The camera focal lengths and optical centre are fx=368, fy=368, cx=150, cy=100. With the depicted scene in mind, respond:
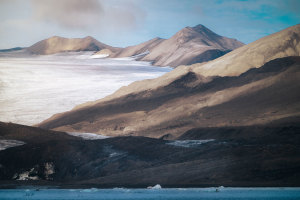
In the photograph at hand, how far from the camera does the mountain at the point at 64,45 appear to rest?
15950cm

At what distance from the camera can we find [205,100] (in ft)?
115

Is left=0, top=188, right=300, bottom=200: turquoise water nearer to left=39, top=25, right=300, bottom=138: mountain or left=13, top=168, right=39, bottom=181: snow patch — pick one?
left=13, top=168, right=39, bottom=181: snow patch

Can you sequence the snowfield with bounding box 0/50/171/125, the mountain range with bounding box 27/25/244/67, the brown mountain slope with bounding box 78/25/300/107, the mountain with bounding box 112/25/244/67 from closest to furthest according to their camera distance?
1. the brown mountain slope with bounding box 78/25/300/107
2. the snowfield with bounding box 0/50/171/125
3. the mountain with bounding box 112/25/244/67
4. the mountain range with bounding box 27/25/244/67

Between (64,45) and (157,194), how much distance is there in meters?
160

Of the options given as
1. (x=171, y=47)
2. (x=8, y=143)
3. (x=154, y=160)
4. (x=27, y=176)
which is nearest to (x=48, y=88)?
(x=8, y=143)

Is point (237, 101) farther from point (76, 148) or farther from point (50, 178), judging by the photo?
point (50, 178)

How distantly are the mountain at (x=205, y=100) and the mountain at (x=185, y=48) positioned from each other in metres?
45.0

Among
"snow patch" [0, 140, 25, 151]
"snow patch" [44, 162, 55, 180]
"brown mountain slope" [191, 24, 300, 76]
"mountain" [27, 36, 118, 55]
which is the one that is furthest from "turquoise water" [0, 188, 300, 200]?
"mountain" [27, 36, 118, 55]

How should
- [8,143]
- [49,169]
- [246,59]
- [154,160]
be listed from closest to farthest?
1. [49,169]
2. [154,160]
3. [8,143]
4. [246,59]

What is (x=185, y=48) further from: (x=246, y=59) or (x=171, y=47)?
(x=246, y=59)

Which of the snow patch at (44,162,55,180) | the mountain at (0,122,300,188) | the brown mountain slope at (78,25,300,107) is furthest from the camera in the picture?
the brown mountain slope at (78,25,300,107)

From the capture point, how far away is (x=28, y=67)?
2874 inches

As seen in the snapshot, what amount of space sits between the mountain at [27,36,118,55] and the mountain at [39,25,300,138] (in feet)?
388

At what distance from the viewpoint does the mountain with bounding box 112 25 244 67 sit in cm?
9325
